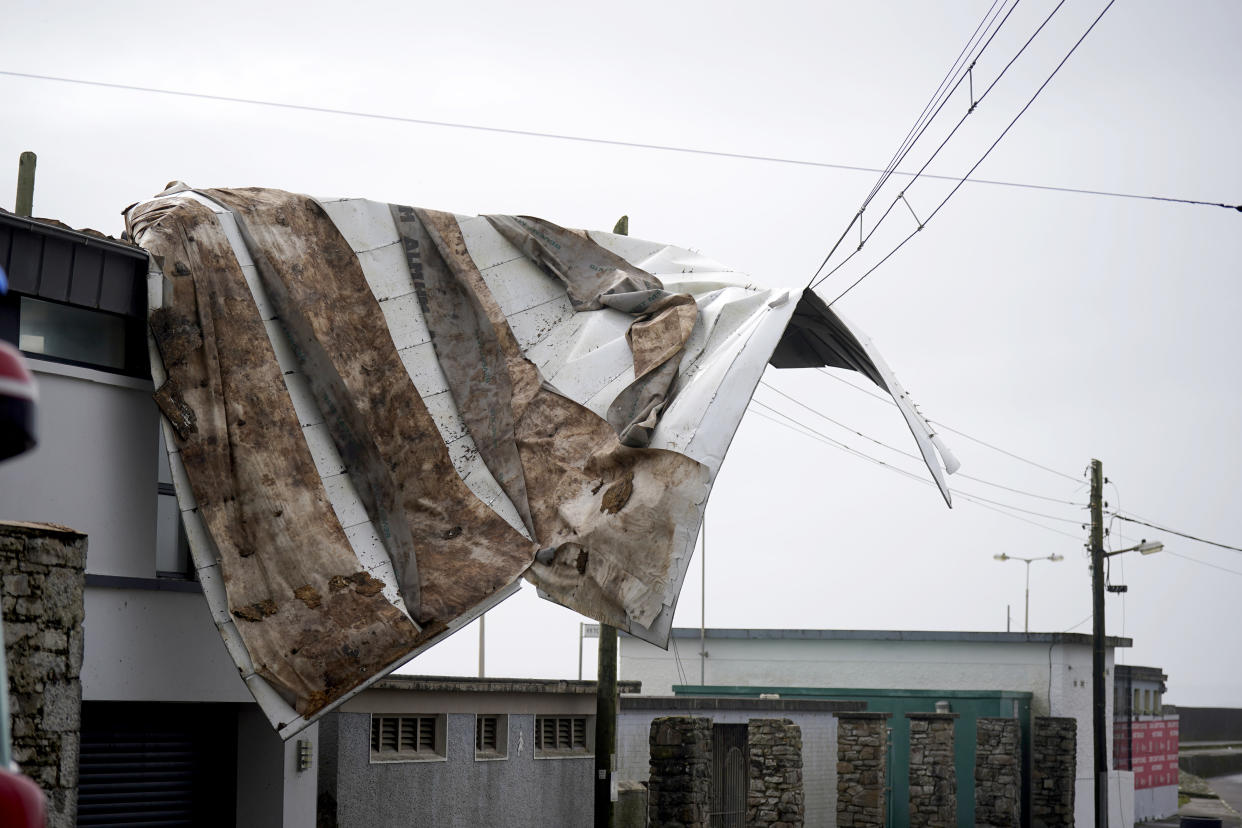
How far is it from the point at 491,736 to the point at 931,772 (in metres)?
10.6

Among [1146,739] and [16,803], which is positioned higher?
[16,803]

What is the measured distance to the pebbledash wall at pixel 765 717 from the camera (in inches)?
861

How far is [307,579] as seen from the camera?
37.1 feet

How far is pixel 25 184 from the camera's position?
46.9ft

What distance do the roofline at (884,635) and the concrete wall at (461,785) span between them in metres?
18.2

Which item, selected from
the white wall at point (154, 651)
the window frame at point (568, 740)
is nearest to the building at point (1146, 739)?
the window frame at point (568, 740)

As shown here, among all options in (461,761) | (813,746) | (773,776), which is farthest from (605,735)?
(813,746)

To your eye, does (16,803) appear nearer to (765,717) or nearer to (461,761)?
(461,761)

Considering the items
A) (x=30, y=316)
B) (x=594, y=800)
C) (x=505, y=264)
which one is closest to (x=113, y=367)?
(x=30, y=316)

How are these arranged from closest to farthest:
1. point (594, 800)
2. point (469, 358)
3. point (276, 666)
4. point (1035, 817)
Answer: point (276, 666), point (469, 358), point (594, 800), point (1035, 817)

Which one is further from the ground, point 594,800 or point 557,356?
point 557,356

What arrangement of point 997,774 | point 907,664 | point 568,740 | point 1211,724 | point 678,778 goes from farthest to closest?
point 1211,724, point 907,664, point 997,774, point 568,740, point 678,778

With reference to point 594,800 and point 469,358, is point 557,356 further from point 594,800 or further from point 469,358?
point 594,800

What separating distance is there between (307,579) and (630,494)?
2.85 meters
